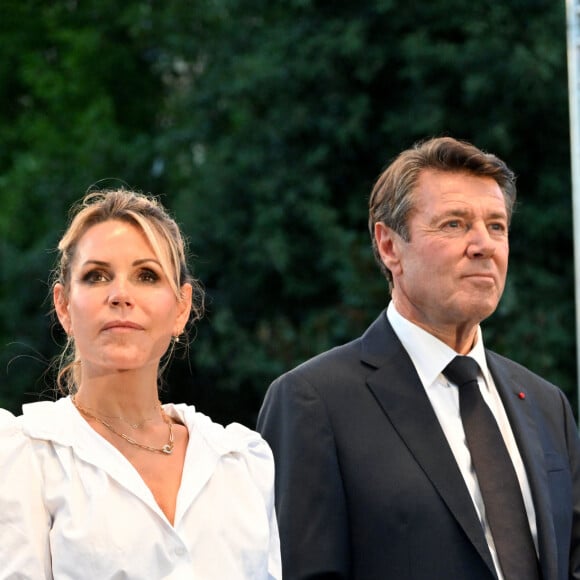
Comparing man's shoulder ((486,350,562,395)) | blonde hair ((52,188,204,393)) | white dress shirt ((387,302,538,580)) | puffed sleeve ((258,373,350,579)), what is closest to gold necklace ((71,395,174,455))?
blonde hair ((52,188,204,393))

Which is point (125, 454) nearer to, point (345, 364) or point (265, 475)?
point (265, 475)

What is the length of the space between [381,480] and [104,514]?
846 mm

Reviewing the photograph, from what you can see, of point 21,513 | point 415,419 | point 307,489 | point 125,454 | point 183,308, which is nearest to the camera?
point 21,513

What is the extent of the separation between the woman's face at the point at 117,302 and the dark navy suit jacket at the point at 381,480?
0.55 metres

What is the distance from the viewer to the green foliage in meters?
9.77

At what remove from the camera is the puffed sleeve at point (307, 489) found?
3.10 m

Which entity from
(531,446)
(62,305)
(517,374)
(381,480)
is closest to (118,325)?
(62,305)

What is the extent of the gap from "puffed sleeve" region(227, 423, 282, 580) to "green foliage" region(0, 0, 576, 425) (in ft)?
22.2

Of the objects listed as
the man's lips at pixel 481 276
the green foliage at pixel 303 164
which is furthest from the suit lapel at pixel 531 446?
the green foliage at pixel 303 164

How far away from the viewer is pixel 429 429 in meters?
3.25

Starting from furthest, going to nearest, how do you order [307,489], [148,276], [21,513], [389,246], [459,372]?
[389,246]
[459,372]
[307,489]
[148,276]
[21,513]

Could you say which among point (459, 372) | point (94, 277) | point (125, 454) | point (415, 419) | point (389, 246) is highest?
point (389, 246)

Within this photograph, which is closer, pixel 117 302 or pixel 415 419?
pixel 117 302

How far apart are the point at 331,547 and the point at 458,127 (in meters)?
7.28
